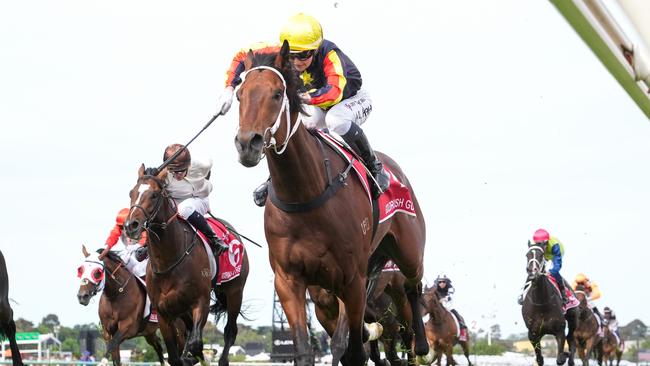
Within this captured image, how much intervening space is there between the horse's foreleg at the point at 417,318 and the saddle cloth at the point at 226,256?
308 centimetres

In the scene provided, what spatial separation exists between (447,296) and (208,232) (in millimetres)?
14632

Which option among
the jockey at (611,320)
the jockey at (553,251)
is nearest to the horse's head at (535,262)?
the jockey at (553,251)

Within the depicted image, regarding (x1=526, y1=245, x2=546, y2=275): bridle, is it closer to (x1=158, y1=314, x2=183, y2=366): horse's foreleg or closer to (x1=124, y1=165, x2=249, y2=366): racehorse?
(x1=124, y1=165, x2=249, y2=366): racehorse

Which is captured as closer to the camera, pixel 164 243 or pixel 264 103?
pixel 264 103

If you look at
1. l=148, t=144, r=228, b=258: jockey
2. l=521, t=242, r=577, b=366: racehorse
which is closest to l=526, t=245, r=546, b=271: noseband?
l=521, t=242, r=577, b=366: racehorse

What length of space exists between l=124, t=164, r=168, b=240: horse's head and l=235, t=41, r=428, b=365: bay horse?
3.67 metres

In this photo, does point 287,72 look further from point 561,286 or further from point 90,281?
point 561,286

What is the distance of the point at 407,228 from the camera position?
788cm

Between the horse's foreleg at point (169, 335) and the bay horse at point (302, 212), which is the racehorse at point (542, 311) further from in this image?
the bay horse at point (302, 212)

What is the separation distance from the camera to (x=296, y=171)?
6.04m

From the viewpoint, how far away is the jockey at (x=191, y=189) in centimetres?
1127

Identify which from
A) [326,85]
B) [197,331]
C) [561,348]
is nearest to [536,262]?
[561,348]

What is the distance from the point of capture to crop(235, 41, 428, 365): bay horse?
18.3 feet

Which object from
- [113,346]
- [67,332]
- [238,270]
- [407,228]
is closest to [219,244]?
[238,270]
